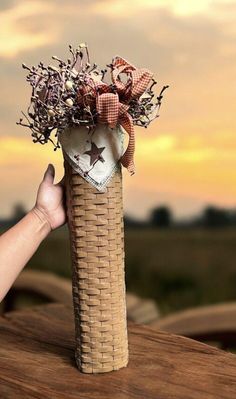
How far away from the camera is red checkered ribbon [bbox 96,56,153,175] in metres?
1.41

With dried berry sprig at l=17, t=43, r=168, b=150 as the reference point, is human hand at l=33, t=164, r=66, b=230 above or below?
below

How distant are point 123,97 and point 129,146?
0.26 feet

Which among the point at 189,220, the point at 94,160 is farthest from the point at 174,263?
the point at 94,160

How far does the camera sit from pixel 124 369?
155cm

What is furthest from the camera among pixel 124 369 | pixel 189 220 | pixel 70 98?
pixel 189 220

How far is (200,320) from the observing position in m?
2.20

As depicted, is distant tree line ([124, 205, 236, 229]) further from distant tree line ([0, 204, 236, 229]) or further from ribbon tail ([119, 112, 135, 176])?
ribbon tail ([119, 112, 135, 176])

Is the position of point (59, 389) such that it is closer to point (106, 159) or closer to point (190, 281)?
point (106, 159)

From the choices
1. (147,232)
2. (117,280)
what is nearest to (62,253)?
(147,232)

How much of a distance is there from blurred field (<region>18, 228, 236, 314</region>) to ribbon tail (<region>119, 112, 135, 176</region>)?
3092mm

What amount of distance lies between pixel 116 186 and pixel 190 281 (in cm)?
316

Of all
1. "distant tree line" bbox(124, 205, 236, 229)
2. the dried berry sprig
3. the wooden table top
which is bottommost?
"distant tree line" bbox(124, 205, 236, 229)

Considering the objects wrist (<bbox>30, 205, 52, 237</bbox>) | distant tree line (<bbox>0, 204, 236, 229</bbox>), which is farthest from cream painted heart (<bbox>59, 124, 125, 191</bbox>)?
distant tree line (<bbox>0, 204, 236, 229</bbox>)

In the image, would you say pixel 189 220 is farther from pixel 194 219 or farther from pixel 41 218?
pixel 41 218
